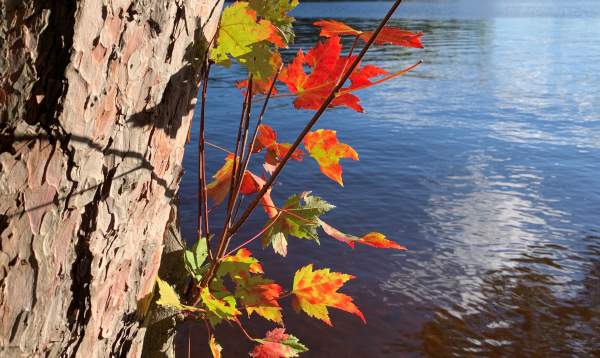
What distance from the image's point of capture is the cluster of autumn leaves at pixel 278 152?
33.9 inches

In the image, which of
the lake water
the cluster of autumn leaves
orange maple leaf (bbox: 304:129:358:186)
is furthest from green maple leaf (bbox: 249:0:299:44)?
the lake water

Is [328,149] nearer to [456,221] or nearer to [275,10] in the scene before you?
[275,10]

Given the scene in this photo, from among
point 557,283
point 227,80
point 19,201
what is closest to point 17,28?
point 19,201

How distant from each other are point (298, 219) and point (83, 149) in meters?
0.46

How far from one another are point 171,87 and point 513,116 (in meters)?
7.90

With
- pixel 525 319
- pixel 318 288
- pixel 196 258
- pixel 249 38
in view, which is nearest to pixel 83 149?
pixel 249 38

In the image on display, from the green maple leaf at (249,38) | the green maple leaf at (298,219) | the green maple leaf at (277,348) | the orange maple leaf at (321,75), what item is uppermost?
the green maple leaf at (249,38)

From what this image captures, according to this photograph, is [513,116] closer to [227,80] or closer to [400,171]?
[400,171]

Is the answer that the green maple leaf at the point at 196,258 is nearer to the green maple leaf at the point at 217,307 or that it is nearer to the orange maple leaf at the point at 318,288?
the green maple leaf at the point at 217,307

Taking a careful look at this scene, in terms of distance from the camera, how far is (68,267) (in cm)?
74

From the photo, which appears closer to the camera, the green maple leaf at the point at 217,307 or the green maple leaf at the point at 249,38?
the green maple leaf at the point at 249,38

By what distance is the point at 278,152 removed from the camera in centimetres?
117

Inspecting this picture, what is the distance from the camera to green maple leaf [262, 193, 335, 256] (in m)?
1.03

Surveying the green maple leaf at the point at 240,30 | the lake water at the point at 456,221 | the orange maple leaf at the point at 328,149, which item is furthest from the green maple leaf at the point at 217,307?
the lake water at the point at 456,221
